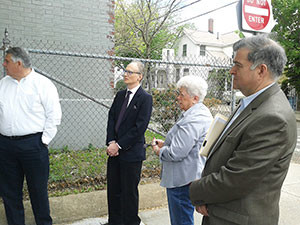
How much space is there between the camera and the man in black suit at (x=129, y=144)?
299cm

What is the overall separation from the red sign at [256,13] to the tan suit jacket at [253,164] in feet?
7.43

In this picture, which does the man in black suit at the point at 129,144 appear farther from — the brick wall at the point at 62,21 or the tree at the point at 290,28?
the tree at the point at 290,28

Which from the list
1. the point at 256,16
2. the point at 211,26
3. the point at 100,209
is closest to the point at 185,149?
the point at 100,209

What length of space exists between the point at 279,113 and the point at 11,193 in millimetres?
2926

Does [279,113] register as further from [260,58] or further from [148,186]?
[148,186]

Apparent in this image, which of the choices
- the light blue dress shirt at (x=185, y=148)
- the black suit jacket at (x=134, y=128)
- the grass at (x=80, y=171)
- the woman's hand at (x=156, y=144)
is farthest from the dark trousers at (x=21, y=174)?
the light blue dress shirt at (x=185, y=148)

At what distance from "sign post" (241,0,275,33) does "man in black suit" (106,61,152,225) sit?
1578mm

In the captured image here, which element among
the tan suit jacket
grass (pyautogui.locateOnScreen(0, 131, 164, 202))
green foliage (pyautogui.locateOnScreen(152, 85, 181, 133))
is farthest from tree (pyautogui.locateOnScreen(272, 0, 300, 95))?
the tan suit jacket

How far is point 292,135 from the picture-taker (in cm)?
143

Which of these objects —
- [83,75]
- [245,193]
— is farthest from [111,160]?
[83,75]

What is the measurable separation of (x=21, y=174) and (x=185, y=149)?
1.96m

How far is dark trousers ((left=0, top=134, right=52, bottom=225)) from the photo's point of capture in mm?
2773

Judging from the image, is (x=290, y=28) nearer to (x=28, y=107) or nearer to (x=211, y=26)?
(x=28, y=107)

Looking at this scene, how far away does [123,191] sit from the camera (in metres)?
3.05
